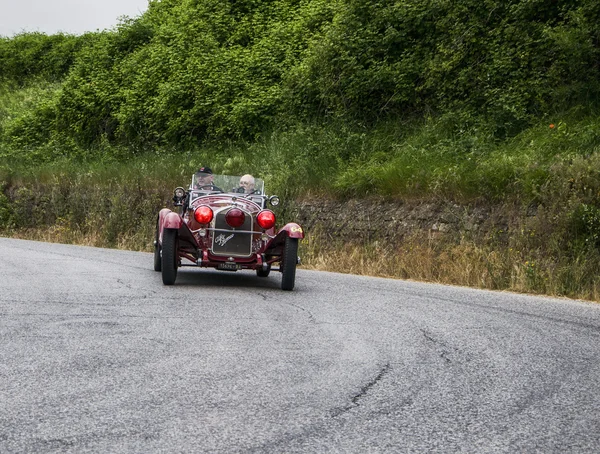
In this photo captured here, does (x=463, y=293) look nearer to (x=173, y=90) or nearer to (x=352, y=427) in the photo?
(x=352, y=427)

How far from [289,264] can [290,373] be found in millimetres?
5655

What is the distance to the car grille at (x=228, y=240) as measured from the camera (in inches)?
461

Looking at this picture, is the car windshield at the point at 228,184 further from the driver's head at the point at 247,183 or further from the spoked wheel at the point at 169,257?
the spoked wheel at the point at 169,257

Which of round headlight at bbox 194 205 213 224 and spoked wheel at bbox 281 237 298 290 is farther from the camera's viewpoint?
round headlight at bbox 194 205 213 224

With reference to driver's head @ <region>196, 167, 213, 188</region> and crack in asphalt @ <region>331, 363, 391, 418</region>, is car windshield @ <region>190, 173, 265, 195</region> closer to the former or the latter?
driver's head @ <region>196, 167, 213, 188</region>

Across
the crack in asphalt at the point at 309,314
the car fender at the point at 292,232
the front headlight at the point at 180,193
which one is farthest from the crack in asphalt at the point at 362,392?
the front headlight at the point at 180,193

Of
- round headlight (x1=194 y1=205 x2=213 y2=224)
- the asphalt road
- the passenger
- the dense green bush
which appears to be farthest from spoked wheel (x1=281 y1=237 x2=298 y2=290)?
the dense green bush

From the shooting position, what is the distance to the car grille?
38.4ft

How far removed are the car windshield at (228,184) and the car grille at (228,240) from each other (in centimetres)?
138

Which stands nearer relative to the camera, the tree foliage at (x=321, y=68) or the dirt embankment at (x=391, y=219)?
the dirt embankment at (x=391, y=219)

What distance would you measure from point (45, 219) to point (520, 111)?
1461 cm

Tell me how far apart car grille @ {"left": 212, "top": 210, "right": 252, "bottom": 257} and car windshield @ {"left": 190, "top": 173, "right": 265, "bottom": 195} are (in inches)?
54.1

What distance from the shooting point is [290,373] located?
5797mm

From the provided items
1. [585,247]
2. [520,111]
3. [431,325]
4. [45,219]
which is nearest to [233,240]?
[431,325]
